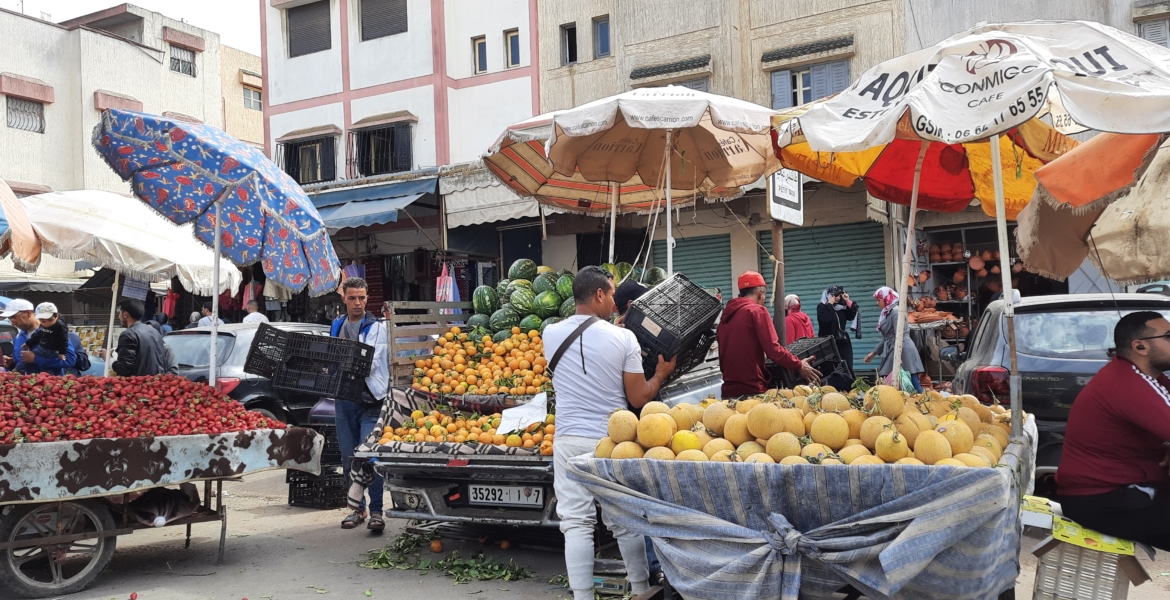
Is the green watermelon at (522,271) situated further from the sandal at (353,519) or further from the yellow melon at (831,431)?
the yellow melon at (831,431)

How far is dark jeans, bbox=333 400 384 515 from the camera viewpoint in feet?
23.8

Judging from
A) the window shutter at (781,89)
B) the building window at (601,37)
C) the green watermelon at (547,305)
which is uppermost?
the building window at (601,37)

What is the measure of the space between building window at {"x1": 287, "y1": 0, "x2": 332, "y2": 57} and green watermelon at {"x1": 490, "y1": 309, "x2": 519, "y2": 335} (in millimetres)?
15698

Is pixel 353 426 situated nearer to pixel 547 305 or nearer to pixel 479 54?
pixel 547 305

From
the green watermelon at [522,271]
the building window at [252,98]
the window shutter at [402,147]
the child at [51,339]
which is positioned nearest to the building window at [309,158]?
the window shutter at [402,147]

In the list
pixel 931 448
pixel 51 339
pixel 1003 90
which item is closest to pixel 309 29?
pixel 51 339

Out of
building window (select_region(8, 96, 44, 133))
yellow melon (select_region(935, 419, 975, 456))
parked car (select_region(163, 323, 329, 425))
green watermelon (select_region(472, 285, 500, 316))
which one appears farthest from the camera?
building window (select_region(8, 96, 44, 133))

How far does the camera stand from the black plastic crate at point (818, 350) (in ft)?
24.8

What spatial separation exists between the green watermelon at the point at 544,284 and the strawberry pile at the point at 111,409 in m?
3.09

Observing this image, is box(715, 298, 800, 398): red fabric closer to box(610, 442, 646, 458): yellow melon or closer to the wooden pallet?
box(610, 442, 646, 458): yellow melon

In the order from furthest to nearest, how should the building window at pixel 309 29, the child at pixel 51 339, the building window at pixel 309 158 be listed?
the building window at pixel 309 29 < the building window at pixel 309 158 < the child at pixel 51 339

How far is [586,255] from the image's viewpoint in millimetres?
17312

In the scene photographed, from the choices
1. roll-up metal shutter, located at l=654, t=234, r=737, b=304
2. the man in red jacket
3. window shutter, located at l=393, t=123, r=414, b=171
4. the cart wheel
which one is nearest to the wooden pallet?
the cart wheel

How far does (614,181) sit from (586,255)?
28.5 feet
